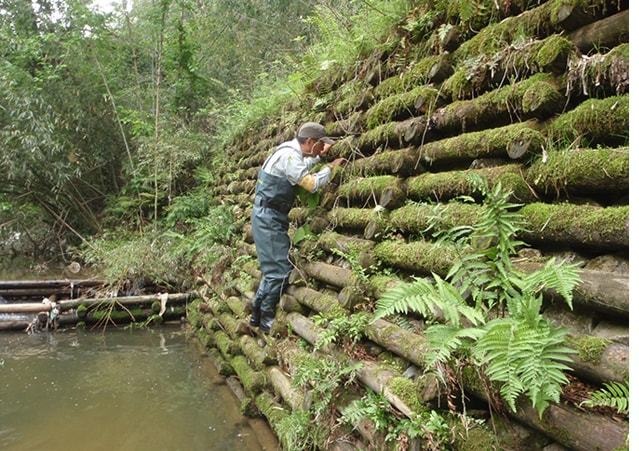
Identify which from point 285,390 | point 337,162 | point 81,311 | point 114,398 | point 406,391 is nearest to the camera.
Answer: point 406,391

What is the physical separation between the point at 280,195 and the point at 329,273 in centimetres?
121

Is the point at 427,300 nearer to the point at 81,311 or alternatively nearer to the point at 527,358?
the point at 527,358

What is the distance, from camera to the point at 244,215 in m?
8.23

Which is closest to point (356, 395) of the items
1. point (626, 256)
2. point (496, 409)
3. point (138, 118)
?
point (496, 409)

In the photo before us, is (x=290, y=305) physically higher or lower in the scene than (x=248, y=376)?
higher

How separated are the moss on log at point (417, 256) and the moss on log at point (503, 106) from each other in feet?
3.00

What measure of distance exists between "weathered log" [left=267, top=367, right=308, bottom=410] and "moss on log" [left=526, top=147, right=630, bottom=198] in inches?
96.2

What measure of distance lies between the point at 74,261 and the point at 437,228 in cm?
1426

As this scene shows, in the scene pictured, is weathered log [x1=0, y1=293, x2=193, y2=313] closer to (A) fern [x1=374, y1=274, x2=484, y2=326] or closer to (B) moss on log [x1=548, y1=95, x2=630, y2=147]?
(A) fern [x1=374, y1=274, x2=484, y2=326]

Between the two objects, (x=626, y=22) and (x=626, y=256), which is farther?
(x=626, y=22)

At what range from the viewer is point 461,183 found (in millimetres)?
3182

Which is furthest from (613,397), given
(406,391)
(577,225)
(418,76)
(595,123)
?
(418,76)

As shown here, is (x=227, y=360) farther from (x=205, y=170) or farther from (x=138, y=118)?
(x=138, y=118)

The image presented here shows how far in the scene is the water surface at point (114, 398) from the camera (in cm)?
495
